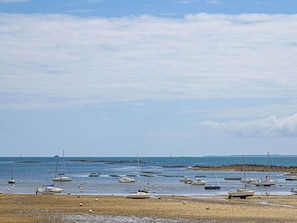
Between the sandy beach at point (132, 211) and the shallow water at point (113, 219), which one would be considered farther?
the sandy beach at point (132, 211)

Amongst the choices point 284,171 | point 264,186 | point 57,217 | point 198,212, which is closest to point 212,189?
point 264,186

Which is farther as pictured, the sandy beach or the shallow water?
the sandy beach

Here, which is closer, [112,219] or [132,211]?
[112,219]

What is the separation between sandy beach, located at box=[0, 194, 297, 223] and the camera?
44062 mm

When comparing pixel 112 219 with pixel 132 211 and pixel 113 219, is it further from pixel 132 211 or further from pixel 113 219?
pixel 132 211

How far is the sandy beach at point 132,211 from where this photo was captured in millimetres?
44062

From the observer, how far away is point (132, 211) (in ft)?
164

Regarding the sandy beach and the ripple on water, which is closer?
the ripple on water

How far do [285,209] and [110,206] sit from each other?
14874mm

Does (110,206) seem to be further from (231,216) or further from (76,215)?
(231,216)

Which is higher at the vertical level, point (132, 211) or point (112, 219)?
point (132, 211)

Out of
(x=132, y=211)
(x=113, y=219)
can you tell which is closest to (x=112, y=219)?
(x=113, y=219)

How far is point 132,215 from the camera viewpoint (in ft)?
153

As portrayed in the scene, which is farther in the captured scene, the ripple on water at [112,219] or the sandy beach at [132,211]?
the sandy beach at [132,211]
